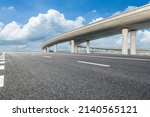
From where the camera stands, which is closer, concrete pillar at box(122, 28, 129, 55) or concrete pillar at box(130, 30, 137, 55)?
concrete pillar at box(122, 28, 129, 55)

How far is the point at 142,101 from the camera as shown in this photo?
113 inches

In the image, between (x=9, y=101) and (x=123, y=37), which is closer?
(x=9, y=101)

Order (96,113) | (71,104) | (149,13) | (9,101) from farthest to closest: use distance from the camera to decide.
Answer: (149,13) → (9,101) → (71,104) → (96,113)

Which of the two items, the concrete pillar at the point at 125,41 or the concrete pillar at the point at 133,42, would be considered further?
the concrete pillar at the point at 133,42

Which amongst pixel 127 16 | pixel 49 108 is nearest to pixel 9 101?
pixel 49 108

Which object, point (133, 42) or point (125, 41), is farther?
point (133, 42)

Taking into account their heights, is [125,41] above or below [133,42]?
above

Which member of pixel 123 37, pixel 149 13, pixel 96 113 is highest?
pixel 149 13

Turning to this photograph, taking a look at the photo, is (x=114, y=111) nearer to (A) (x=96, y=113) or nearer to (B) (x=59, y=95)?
(A) (x=96, y=113)

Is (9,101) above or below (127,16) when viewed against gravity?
below

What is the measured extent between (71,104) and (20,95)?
1.00 m

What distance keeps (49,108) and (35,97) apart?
0.54 meters

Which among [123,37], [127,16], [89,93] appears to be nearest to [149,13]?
[127,16]

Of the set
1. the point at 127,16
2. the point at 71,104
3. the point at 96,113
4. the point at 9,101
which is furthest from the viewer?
the point at 127,16
